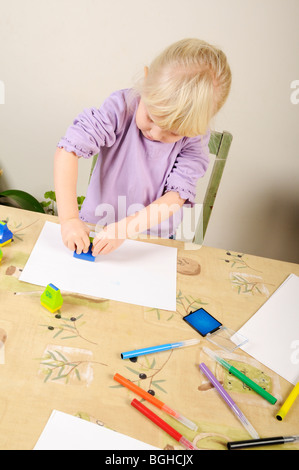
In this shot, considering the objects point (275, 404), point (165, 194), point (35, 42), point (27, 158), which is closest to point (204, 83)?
point (165, 194)

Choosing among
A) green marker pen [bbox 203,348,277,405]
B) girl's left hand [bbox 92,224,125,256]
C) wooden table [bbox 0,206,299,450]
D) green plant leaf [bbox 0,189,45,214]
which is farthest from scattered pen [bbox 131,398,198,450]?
green plant leaf [bbox 0,189,45,214]

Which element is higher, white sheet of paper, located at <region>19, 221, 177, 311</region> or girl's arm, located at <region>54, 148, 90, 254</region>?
girl's arm, located at <region>54, 148, 90, 254</region>

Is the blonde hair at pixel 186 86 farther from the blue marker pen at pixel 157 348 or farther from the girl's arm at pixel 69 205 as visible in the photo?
the blue marker pen at pixel 157 348

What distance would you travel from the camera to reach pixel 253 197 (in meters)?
1.71

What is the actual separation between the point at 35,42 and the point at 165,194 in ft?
3.06

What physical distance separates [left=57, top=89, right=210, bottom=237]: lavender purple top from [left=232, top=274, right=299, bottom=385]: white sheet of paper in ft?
1.10

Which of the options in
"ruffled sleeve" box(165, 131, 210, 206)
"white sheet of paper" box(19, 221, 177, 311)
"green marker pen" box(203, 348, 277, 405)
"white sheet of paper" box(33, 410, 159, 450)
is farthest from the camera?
"ruffled sleeve" box(165, 131, 210, 206)

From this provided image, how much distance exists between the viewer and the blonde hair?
0.73 m

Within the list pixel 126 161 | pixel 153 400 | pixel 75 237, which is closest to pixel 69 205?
pixel 75 237

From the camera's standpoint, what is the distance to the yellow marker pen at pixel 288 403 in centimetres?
59

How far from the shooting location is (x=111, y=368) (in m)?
0.59

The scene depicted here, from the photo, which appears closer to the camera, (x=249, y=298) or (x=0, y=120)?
(x=249, y=298)

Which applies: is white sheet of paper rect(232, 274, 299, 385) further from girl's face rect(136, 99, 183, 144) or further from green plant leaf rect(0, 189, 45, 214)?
green plant leaf rect(0, 189, 45, 214)

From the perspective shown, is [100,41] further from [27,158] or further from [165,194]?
[165,194]
